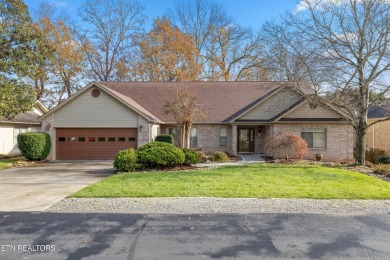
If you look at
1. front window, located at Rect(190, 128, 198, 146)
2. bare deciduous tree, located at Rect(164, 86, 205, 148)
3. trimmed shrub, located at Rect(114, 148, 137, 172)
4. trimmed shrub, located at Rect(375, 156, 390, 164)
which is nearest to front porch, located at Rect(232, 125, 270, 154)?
front window, located at Rect(190, 128, 198, 146)

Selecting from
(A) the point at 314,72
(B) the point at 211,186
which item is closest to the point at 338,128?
(A) the point at 314,72

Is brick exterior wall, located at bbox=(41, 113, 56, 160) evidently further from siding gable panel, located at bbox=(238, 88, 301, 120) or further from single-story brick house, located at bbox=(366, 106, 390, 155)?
single-story brick house, located at bbox=(366, 106, 390, 155)

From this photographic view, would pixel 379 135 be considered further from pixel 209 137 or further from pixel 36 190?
pixel 36 190

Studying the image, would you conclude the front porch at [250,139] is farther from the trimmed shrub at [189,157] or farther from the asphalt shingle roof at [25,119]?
the asphalt shingle roof at [25,119]

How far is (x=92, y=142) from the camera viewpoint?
21.0 m

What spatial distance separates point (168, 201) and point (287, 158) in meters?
11.8

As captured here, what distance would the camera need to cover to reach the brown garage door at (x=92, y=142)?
822 inches

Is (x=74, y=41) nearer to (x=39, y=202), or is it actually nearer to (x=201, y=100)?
(x=201, y=100)

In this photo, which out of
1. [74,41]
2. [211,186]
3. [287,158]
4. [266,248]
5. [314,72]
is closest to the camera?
[266,248]

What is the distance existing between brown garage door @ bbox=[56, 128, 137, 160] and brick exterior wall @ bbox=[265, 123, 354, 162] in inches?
408

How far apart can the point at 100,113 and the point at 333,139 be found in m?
15.9

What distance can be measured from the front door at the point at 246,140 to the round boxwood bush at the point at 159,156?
9.63 meters

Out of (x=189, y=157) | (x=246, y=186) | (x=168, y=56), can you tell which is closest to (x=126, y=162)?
(x=189, y=157)

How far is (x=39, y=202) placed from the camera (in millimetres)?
7988
